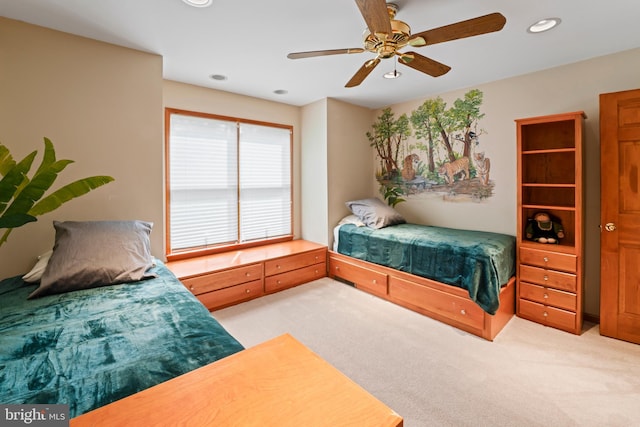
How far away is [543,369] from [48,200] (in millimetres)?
3165

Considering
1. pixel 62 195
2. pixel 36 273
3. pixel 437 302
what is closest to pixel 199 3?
pixel 62 195

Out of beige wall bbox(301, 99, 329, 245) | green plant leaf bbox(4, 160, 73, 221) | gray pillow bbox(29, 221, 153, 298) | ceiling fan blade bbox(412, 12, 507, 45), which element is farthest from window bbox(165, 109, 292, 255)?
ceiling fan blade bbox(412, 12, 507, 45)

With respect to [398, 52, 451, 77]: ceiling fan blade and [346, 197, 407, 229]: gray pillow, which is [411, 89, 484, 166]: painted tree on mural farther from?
[398, 52, 451, 77]: ceiling fan blade

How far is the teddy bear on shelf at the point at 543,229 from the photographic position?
2.83 metres

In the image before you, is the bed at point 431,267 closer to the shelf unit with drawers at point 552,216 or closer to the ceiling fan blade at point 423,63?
the shelf unit with drawers at point 552,216

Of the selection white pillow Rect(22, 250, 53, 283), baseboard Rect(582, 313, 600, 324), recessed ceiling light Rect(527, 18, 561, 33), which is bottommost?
baseboard Rect(582, 313, 600, 324)

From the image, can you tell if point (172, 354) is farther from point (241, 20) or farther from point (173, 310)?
point (241, 20)

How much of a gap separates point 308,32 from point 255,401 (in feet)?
7.85

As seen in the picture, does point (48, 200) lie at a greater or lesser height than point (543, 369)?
greater

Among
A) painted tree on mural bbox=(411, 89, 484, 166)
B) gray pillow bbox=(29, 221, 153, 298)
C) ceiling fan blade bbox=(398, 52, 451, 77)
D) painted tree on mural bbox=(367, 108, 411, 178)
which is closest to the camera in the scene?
gray pillow bbox=(29, 221, 153, 298)

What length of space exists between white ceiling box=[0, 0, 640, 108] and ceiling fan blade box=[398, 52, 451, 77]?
0.30 metres

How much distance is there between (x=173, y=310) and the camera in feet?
5.17

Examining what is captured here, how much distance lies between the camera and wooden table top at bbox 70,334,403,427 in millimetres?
688

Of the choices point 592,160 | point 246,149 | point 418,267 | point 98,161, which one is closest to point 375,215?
point 418,267
